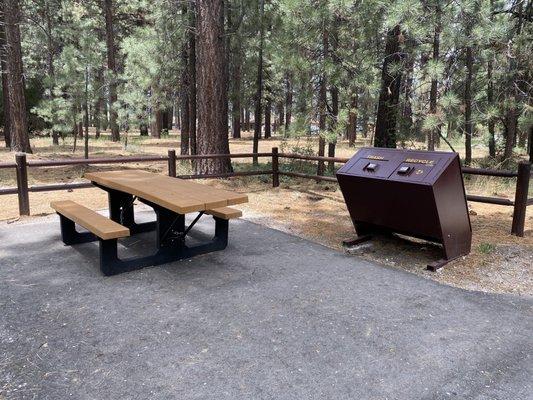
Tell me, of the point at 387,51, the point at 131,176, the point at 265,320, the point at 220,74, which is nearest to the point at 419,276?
the point at 265,320

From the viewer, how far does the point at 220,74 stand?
398 inches

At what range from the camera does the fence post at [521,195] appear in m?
5.46

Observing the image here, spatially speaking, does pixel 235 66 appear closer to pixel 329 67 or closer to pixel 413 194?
pixel 329 67

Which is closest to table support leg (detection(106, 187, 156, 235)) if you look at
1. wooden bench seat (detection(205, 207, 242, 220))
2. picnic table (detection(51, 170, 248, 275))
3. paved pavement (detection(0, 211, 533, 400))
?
picnic table (detection(51, 170, 248, 275))

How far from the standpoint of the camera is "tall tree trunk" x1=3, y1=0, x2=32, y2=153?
42.2 feet

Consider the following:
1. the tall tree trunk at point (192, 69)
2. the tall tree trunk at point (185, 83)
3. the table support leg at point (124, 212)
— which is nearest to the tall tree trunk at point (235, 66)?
the tall tree trunk at point (192, 69)

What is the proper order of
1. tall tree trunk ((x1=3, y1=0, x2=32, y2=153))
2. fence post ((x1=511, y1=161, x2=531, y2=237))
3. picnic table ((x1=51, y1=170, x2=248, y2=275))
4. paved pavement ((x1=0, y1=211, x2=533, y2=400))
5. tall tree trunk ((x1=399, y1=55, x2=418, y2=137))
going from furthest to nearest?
tall tree trunk ((x1=3, y1=0, x2=32, y2=153)), tall tree trunk ((x1=399, y1=55, x2=418, y2=137)), fence post ((x1=511, y1=161, x2=531, y2=237)), picnic table ((x1=51, y1=170, x2=248, y2=275)), paved pavement ((x1=0, y1=211, x2=533, y2=400))

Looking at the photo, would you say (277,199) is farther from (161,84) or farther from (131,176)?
(161,84)

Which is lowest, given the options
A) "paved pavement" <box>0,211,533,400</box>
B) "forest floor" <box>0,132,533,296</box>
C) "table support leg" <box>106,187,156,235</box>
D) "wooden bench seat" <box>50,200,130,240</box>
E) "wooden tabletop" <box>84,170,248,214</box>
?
"paved pavement" <box>0,211,533,400</box>

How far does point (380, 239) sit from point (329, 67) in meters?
3.95

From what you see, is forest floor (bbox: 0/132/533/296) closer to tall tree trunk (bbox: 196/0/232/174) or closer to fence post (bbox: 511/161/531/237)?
fence post (bbox: 511/161/531/237)

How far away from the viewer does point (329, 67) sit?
8266 mm

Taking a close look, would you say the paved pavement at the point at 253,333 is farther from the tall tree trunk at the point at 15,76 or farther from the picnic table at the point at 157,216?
the tall tree trunk at the point at 15,76

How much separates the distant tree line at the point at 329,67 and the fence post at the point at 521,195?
73.1 inches
